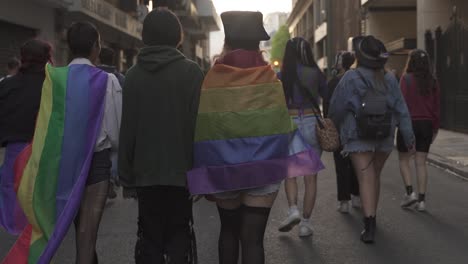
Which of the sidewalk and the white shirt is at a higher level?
the white shirt

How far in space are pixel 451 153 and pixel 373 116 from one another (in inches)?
292

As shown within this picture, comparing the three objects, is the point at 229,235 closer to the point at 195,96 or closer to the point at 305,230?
the point at 195,96

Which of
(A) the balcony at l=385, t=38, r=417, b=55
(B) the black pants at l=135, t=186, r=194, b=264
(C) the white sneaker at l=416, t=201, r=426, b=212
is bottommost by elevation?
(C) the white sneaker at l=416, t=201, r=426, b=212

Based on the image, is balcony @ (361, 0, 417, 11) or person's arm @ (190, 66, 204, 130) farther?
balcony @ (361, 0, 417, 11)

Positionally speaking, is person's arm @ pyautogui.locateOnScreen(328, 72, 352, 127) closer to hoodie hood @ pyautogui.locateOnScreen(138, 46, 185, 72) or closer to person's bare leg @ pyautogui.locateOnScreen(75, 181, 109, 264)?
hoodie hood @ pyautogui.locateOnScreen(138, 46, 185, 72)

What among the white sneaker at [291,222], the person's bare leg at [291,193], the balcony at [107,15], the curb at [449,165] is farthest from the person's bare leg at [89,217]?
the balcony at [107,15]

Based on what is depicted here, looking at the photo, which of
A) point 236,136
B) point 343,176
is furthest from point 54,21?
point 236,136

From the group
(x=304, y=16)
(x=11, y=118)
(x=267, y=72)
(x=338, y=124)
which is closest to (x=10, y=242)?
(x=11, y=118)

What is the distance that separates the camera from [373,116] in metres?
Result: 5.12

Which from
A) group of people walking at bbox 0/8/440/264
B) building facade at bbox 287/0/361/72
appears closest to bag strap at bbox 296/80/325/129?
group of people walking at bbox 0/8/440/264

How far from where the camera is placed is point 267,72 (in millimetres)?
3221

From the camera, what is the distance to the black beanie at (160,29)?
10.5 ft

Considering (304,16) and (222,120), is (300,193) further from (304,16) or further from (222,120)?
(304,16)

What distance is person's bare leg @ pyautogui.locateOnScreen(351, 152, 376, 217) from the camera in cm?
529
